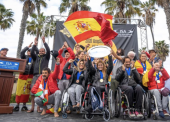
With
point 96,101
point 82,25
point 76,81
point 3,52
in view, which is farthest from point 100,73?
point 82,25

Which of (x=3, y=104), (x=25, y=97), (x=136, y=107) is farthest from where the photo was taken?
(x=25, y=97)

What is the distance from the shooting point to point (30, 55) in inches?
160

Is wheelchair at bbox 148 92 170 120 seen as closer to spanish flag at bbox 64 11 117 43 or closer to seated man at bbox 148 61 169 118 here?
seated man at bbox 148 61 169 118

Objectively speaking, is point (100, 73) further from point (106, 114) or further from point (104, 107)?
point (106, 114)

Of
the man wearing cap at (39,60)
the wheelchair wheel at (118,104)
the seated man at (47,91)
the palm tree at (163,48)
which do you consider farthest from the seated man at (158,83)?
the palm tree at (163,48)

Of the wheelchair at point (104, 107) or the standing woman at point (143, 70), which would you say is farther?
the standing woman at point (143, 70)

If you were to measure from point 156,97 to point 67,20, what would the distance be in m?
5.07

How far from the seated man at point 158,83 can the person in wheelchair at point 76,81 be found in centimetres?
143

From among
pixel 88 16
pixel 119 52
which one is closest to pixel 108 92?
pixel 119 52

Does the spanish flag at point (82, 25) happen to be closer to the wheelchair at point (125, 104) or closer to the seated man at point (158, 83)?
the seated man at point (158, 83)

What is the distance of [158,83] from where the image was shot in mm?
3215

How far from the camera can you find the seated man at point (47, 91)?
3121mm

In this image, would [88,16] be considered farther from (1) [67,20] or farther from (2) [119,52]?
(2) [119,52]

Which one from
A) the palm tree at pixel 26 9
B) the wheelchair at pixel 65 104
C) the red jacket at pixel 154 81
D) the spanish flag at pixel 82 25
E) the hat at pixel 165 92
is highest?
the palm tree at pixel 26 9
